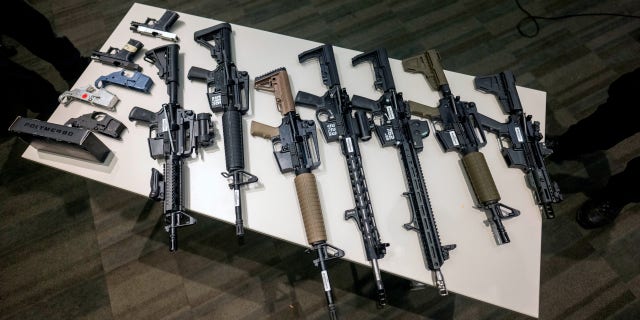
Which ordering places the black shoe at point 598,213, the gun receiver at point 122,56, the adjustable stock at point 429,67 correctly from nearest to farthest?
the gun receiver at point 122,56
the adjustable stock at point 429,67
the black shoe at point 598,213

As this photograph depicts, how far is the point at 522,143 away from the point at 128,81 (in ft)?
11.5

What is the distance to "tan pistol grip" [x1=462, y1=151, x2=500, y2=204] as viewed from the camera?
2.51m

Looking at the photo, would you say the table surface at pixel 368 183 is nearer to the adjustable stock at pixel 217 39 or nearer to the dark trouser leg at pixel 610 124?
the adjustable stock at pixel 217 39

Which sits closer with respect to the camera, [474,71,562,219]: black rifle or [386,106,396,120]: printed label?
[474,71,562,219]: black rifle

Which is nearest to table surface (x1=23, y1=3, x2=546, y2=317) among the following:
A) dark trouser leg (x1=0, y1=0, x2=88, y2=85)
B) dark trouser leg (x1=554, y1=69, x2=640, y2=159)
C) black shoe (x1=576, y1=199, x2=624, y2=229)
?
dark trouser leg (x1=554, y1=69, x2=640, y2=159)

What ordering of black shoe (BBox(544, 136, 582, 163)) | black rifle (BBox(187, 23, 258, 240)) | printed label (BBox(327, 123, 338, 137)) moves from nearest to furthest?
black rifle (BBox(187, 23, 258, 240)) → printed label (BBox(327, 123, 338, 137)) → black shoe (BBox(544, 136, 582, 163))

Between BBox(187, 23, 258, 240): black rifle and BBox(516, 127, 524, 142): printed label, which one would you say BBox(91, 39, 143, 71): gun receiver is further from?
BBox(516, 127, 524, 142): printed label

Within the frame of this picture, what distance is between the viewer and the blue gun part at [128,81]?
9.38 ft

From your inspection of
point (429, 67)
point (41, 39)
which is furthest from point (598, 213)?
point (41, 39)

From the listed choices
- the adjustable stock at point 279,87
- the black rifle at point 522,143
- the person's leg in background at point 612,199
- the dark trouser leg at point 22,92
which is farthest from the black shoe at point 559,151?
the dark trouser leg at point 22,92

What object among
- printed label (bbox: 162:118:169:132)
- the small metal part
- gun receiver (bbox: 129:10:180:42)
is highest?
gun receiver (bbox: 129:10:180:42)

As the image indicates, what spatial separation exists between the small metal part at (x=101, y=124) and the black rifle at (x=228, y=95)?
0.75 m

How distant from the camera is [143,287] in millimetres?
3303

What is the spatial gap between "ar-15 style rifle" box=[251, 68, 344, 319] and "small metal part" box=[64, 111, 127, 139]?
1088mm
